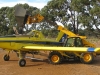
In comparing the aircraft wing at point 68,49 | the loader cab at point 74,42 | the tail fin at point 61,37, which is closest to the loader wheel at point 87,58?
the loader cab at point 74,42

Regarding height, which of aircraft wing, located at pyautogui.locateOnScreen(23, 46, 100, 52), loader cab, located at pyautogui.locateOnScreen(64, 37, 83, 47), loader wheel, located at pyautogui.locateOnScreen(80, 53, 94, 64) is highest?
loader cab, located at pyautogui.locateOnScreen(64, 37, 83, 47)

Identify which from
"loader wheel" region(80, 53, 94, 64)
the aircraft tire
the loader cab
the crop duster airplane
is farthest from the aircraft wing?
the loader cab

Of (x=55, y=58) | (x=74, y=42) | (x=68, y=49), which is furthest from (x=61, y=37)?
(x=68, y=49)

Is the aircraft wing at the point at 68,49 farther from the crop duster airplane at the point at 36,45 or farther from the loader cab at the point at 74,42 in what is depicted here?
the loader cab at the point at 74,42

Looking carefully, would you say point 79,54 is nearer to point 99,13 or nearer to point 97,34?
point 99,13

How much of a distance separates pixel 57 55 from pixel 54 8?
37710 millimetres

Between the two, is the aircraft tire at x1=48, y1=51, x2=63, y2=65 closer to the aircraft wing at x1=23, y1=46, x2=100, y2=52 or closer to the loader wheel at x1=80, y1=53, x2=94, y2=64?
the aircraft wing at x1=23, y1=46, x2=100, y2=52

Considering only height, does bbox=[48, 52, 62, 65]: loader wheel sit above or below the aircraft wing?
below

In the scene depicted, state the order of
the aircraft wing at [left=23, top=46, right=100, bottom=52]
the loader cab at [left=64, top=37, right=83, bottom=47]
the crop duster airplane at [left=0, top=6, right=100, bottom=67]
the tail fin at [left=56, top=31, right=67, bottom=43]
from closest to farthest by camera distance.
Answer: the aircraft wing at [left=23, top=46, right=100, bottom=52] < the crop duster airplane at [left=0, top=6, right=100, bottom=67] < the loader cab at [left=64, top=37, right=83, bottom=47] < the tail fin at [left=56, top=31, right=67, bottom=43]

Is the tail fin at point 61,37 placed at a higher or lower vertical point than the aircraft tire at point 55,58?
higher

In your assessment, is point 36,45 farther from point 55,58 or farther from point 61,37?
point 61,37

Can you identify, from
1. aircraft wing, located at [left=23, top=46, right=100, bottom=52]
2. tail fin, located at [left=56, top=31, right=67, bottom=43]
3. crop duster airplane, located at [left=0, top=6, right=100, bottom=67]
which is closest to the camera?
aircraft wing, located at [left=23, top=46, right=100, bottom=52]

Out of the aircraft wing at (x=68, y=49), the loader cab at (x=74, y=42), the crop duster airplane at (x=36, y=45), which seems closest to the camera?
the aircraft wing at (x=68, y=49)

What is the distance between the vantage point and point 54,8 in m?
50.5
